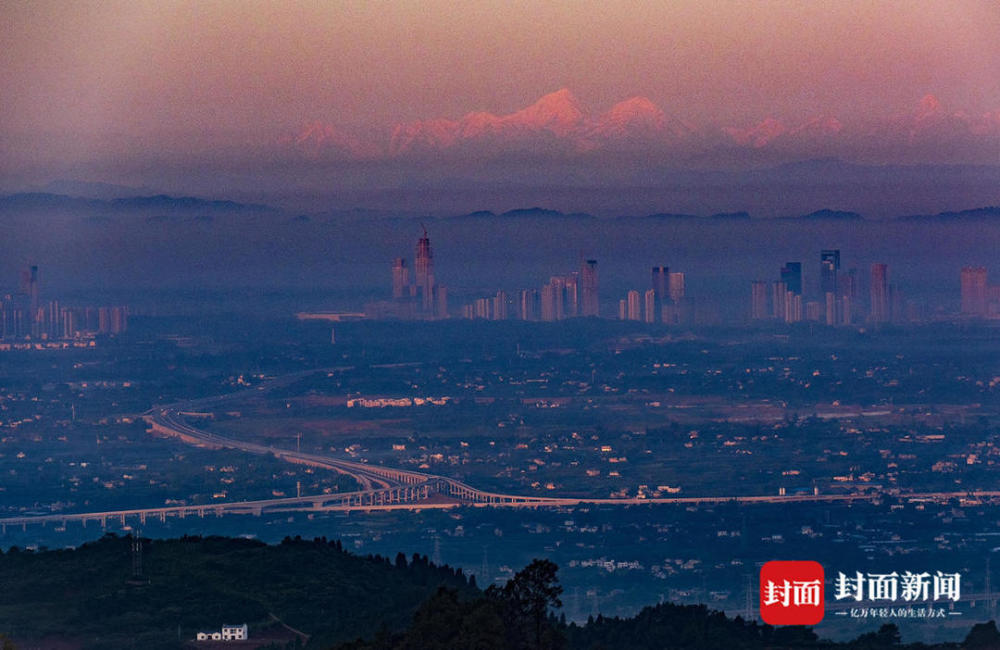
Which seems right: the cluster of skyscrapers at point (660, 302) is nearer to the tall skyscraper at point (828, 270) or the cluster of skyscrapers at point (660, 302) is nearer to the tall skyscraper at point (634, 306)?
the tall skyscraper at point (634, 306)

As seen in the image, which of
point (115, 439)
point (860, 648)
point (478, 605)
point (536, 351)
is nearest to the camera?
point (478, 605)

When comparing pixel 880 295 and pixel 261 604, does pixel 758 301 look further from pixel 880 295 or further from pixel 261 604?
pixel 261 604

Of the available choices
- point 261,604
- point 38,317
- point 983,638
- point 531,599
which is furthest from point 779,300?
point 531,599

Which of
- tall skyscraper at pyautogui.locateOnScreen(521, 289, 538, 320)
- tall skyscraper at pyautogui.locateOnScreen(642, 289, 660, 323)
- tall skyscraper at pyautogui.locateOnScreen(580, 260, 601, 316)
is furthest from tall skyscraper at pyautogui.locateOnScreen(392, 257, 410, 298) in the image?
tall skyscraper at pyautogui.locateOnScreen(642, 289, 660, 323)

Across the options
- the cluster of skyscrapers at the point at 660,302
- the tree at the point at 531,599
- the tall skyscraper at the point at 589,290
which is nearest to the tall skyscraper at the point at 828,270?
the cluster of skyscrapers at the point at 660,302

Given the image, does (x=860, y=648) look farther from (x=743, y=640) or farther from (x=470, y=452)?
(x=470, y=452)

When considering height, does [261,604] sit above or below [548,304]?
below

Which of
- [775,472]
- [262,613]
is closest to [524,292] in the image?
[775,472]
